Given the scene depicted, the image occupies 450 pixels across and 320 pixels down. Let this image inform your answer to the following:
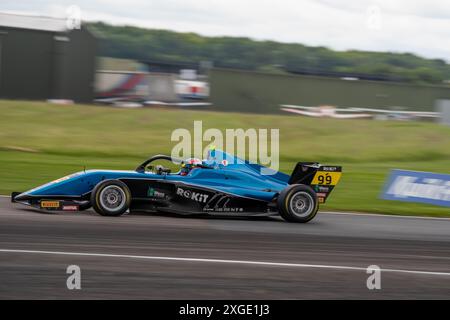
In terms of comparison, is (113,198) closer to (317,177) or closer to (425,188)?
(317,177)

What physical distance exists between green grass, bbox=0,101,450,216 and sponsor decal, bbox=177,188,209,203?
5.99m

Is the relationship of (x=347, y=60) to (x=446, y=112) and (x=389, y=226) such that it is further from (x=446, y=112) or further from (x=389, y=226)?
(x=389, y=226)

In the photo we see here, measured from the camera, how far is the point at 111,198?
423 inches

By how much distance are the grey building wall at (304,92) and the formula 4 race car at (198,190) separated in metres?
29.9

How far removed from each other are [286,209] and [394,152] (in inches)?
671

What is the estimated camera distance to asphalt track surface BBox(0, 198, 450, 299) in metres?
6.81

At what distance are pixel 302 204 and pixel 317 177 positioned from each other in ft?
2.12

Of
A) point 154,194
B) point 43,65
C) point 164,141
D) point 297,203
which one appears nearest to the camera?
point 154,194

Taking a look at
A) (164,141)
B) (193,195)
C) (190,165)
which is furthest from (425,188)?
(164,141)

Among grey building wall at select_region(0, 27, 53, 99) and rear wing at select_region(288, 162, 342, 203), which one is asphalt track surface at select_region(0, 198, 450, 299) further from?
grey building wall at select_region(0, 27, 53, 99)

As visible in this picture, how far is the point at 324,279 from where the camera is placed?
7.55 meters

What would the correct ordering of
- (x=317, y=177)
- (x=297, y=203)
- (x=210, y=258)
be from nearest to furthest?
(x=210, y=258) < (x=297, y=203) < (x=317, y=177)

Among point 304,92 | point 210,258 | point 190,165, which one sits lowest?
point 210,258

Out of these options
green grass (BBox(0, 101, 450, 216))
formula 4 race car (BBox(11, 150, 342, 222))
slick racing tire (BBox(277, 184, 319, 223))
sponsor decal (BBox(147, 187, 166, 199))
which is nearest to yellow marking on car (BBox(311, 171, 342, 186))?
formula 4 race car (BBox(11, 150, 342, 222))
